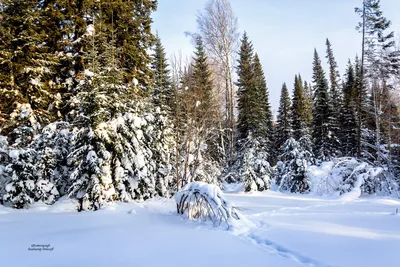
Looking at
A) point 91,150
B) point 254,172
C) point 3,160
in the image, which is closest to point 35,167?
point 3,160

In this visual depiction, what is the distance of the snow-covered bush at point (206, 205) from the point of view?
5.24 m

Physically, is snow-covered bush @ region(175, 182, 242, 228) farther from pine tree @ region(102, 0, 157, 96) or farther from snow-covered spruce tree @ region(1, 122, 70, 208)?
pine tree @ region(102, 0, 157, 96)

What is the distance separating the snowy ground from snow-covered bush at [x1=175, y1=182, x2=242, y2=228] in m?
0.33

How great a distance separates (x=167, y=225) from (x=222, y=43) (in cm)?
1453

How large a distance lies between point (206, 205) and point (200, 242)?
1.66 m

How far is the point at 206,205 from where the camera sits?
563cm

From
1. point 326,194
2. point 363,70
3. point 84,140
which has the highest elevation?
point 363,70

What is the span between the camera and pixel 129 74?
1238 cm

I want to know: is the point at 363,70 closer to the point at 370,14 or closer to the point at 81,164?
the point at 370,14

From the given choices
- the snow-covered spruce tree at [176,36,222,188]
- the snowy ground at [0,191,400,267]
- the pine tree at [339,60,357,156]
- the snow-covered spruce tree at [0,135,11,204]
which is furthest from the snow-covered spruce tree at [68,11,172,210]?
the pine tree at [339,60,357,156]

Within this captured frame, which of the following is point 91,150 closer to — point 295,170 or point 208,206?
point 208,206

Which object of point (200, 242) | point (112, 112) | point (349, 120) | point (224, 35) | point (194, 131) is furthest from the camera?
point (349, 120)

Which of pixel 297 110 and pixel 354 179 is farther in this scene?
pixel 297 110

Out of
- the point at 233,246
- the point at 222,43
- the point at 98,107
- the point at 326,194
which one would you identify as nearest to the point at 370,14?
the point at 222,43
